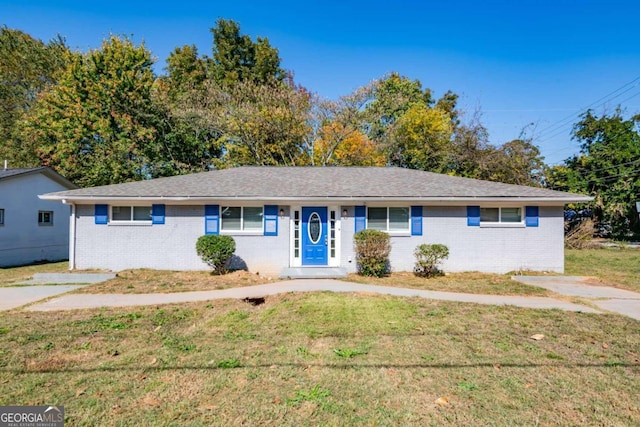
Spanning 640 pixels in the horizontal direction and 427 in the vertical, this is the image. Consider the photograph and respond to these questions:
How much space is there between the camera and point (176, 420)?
2.98 meters

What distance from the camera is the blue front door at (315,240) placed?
37.4ft

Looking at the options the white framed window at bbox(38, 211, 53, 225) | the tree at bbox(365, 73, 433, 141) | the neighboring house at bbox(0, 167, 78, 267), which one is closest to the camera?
the neighboring house at bbox(0, 167, 78, 267)

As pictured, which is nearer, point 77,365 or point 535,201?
point 77,365

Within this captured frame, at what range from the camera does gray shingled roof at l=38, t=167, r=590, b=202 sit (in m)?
10.9

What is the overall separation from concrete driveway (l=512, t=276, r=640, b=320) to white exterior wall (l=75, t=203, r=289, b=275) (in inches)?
305

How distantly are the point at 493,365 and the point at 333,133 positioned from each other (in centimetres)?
2090

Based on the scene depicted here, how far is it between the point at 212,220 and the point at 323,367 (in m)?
8.21

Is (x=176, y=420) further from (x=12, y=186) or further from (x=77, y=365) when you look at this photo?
(x=12, y=186)

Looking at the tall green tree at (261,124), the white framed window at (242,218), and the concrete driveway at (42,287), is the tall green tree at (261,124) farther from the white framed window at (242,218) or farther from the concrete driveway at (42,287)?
the concrete driveway at (42,287)

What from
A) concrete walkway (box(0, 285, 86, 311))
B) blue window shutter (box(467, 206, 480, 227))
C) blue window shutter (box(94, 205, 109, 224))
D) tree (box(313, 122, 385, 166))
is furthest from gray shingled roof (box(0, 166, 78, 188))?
blue window shutter (box(467, 206, 480, 227))

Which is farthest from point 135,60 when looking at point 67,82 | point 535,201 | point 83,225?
point 535,201

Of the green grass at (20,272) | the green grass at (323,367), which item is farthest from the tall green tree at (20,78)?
the green grass at (323,367)

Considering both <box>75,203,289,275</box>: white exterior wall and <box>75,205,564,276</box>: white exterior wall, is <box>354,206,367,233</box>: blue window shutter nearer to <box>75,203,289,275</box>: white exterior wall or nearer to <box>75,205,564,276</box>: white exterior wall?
<box>75,205,564,276</box>: white exterior wall

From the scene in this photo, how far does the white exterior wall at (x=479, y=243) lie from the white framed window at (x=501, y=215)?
27 cm
